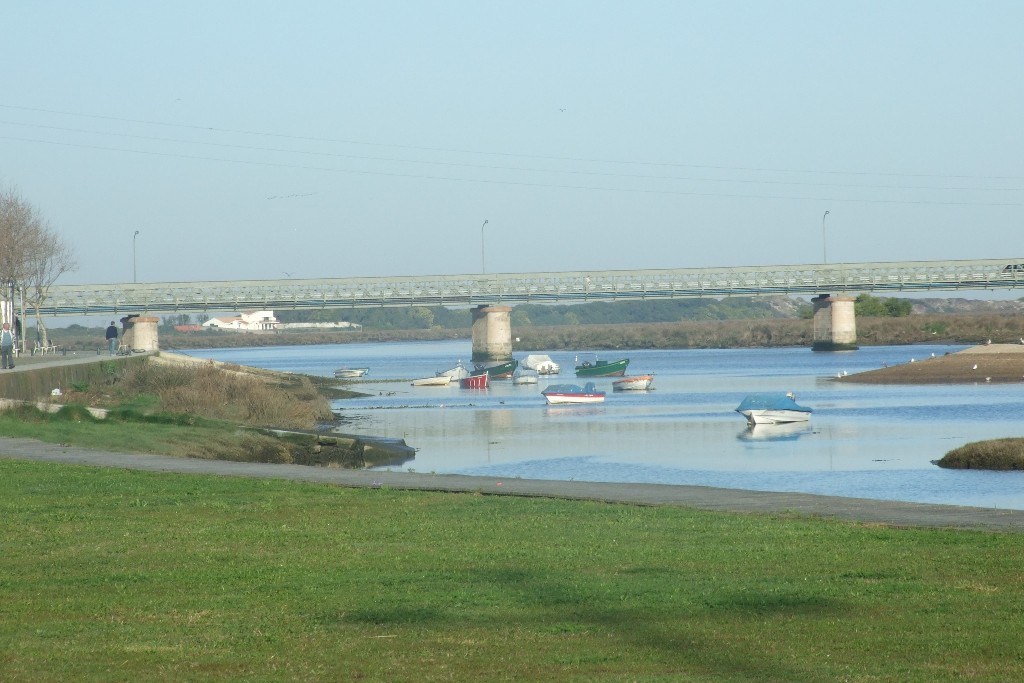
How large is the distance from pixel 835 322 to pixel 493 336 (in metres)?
37.5

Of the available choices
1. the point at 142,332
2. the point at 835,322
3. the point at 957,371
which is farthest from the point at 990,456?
the point at 835,322

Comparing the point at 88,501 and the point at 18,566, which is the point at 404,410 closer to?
the point at 88,501

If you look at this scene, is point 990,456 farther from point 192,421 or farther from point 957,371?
point 957,371

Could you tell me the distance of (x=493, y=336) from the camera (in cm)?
14050

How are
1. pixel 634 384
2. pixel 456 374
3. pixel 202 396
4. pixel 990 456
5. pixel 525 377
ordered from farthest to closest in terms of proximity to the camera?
1. pixel 525 377
2. pixel 456 374
3. pixel 634 384
4. pixel 202 396
5. pixel 990 456

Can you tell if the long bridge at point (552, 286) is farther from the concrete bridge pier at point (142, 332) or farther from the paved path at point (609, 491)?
the paved path at point (609, 491)

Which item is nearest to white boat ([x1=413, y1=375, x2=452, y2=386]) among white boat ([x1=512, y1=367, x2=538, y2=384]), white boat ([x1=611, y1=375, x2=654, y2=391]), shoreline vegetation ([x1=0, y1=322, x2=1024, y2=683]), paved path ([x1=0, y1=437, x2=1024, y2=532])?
white boat ([x1=512, y1=367, x2=538, y2=384])

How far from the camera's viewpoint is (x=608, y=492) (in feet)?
62.8

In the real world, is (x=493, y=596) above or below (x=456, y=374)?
above

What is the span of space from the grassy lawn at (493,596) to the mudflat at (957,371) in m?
75.3

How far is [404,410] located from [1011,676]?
61558mm

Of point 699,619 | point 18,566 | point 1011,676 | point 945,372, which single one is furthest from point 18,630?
point 945,372

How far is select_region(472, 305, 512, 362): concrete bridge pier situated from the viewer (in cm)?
14012

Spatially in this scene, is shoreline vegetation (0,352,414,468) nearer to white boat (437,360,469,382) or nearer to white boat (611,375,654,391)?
white boat (611,375,654,391)
